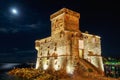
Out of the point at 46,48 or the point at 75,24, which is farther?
the point at 46,48

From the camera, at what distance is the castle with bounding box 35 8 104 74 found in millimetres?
28584

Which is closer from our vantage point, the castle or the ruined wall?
the castle

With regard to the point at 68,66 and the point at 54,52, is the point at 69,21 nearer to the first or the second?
the point at 54,52

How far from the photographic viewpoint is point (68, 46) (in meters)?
28.7

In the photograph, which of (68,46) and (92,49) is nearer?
(68,46)

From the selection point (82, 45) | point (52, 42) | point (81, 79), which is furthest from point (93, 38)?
point (81, 79)

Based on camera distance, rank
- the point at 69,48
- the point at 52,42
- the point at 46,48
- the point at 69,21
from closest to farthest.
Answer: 1. the point at 69,48
2. the point at 69,21
3. the point at 52,42
4. the point at 46,48

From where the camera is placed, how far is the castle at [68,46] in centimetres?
2858

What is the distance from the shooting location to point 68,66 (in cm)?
2794

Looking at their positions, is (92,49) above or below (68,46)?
below

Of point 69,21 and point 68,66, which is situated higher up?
point 69,21

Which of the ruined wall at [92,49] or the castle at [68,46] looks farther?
the ruined wall at [92,49]

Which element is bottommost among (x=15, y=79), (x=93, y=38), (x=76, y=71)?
(x=15, y=79)

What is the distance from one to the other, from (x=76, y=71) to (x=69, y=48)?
15.2ft
